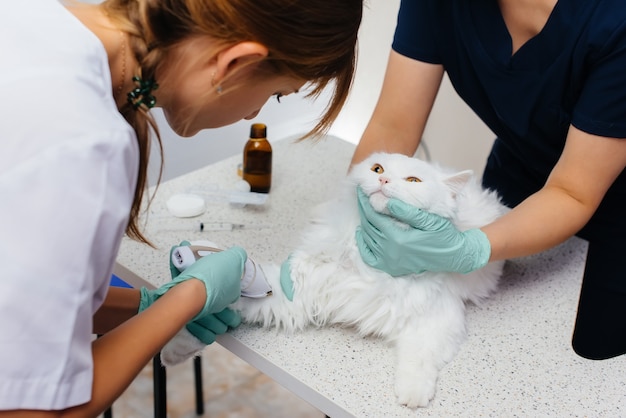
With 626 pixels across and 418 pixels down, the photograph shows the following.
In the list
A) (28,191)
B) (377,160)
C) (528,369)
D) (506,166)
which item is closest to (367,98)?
(506,166)

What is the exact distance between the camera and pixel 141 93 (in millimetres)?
747

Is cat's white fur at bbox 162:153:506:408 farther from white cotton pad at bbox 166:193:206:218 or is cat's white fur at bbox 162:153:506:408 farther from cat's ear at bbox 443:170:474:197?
white cotton pad at bbox 166:193:206:218

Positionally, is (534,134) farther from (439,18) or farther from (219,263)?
(219,263)

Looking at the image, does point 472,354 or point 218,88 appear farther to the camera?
point 472,354

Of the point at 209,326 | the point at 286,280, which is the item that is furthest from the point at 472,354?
the point at 209,326

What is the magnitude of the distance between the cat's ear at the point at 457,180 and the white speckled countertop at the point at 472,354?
246 mm

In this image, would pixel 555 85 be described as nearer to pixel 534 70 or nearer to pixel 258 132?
pixel 534 70

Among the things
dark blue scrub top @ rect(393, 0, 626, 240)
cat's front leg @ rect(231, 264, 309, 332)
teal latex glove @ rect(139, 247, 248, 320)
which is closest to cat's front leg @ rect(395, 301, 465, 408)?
cat's front leg @ rect(231, 264, 309, 332)

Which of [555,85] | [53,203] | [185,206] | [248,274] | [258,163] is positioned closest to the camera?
[53,203]

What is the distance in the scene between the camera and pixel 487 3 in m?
1.18

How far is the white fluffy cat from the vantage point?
3.16 feet

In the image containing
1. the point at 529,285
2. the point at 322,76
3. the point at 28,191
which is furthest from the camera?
the point at 529,285

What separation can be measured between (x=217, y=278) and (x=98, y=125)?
1.07ft

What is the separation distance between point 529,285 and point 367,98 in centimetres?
160
